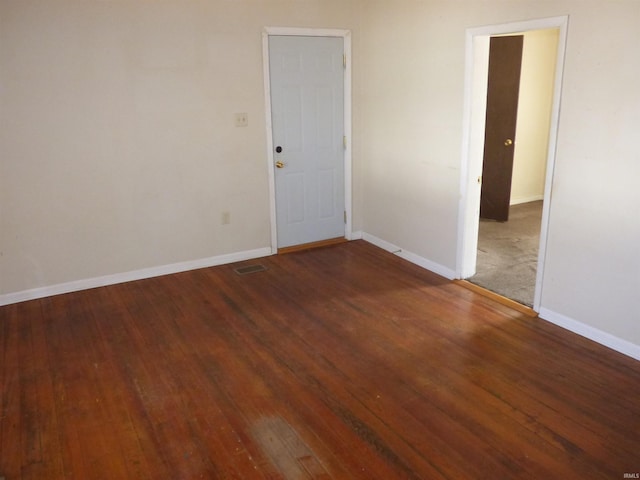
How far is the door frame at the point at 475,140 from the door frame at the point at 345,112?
4.71 feet

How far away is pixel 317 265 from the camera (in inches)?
187

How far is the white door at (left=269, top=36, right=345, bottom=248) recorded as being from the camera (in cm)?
470

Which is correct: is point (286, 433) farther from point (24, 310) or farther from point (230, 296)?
point (24, 310)

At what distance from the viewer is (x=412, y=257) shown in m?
4.80

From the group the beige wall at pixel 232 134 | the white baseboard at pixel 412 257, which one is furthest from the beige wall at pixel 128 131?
the white baseboard at pixel 412 257

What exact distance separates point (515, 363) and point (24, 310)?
11.7 ft

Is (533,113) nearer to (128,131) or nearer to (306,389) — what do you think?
(128,131)

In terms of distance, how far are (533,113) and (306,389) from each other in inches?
210

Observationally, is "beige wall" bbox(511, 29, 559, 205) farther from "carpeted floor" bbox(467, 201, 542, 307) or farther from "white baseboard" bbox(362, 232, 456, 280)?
"white baseboard" bbox(362, 232, 456, 280)

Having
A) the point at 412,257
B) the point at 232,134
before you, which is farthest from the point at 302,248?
the point at 232,134

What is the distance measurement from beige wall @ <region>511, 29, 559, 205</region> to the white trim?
3.78 metres

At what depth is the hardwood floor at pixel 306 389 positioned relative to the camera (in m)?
2.28

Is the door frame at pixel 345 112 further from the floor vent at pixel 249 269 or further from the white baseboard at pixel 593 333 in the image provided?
the white baseboard at pixel 593 333

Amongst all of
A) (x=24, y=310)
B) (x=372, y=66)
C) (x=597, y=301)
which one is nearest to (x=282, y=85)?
(x=372, y=66)
